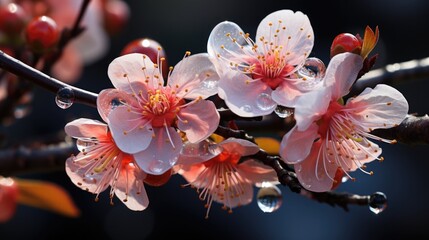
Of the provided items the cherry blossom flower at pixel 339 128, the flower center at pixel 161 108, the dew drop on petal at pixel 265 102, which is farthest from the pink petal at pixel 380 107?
the flower center at pixel 161 108

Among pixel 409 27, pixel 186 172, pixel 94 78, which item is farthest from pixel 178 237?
pixel 186 172

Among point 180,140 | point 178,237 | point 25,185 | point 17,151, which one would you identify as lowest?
point 178,237

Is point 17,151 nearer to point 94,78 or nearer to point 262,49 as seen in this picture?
point 262,49

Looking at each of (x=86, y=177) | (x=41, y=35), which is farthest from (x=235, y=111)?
(x=41, y=35)

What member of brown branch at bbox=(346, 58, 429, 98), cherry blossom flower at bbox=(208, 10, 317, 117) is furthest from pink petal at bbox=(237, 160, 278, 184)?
brown branch at bbox=(346, 58, 429, 98)

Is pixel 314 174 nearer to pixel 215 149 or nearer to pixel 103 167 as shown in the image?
pixel 215 149

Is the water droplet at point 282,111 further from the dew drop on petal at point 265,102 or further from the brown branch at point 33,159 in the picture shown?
the brown branch at point 33,159

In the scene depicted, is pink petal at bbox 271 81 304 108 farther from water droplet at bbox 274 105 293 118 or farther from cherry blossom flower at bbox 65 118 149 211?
cherry blossom flower at bbox 65 118 149 211
